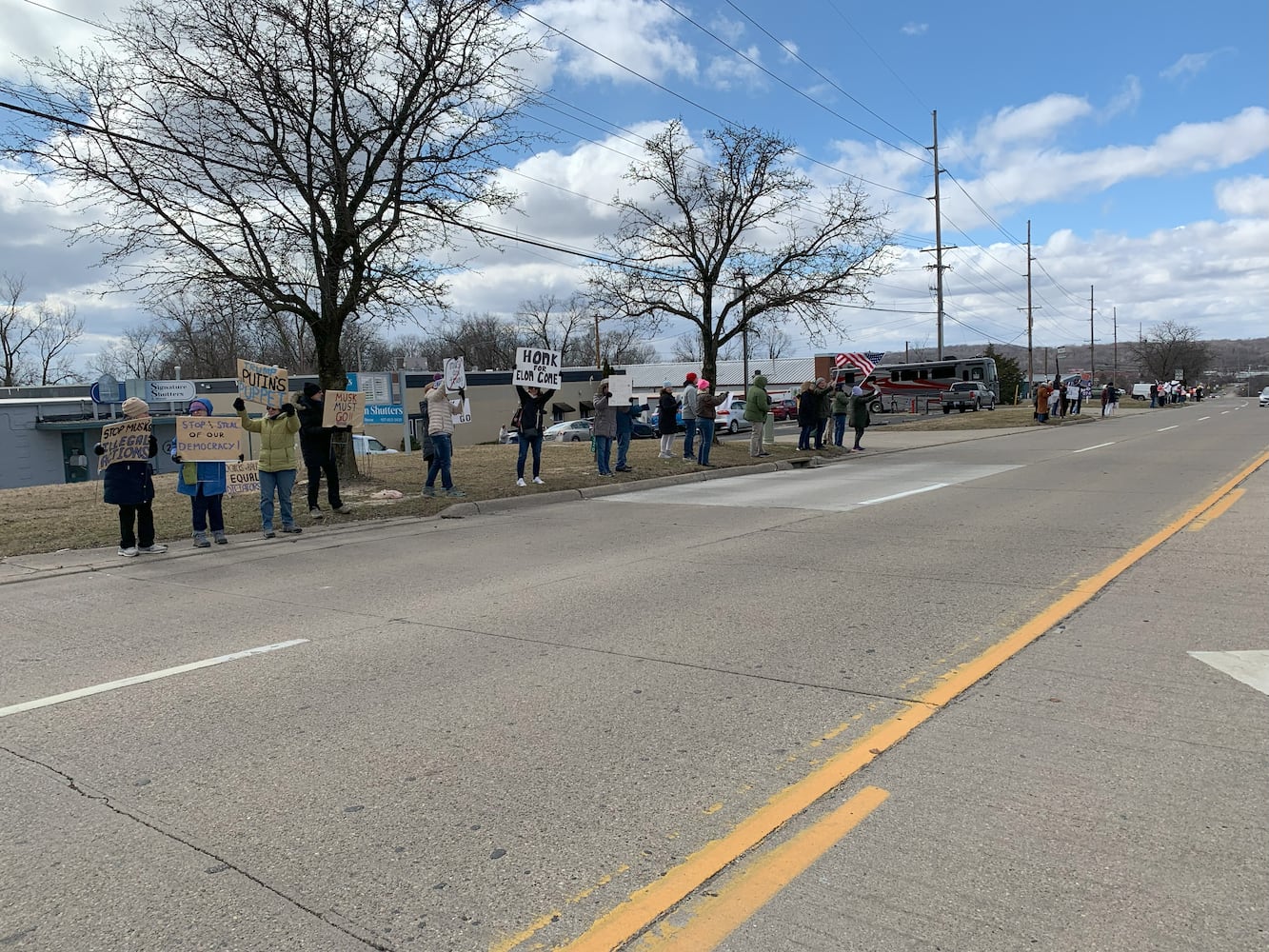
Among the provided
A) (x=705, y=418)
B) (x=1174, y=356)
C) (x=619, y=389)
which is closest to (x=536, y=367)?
(x=619, y=389)

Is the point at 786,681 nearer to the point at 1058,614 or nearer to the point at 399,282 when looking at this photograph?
the point at 1058,614

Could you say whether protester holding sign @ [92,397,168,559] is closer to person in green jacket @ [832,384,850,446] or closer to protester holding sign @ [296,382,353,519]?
protester holding sign @ [296,382,353,519]

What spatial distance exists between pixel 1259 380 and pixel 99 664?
19062cm

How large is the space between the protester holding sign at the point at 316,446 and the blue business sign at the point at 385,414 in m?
14.9

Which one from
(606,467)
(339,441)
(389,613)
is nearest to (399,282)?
(339,441)

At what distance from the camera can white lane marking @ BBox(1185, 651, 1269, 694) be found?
15.5 feet

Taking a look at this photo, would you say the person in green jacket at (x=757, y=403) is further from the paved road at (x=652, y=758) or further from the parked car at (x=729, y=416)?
the parked car at (x=729, y=416)

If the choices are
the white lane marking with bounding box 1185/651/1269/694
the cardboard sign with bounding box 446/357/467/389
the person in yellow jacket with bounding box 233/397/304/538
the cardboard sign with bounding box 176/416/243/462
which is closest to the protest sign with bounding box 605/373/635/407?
the cardboard sign with bounding box 446/357/467/389

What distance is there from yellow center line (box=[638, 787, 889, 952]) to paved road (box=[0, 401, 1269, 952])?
0.01 metres

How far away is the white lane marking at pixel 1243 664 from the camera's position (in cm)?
473

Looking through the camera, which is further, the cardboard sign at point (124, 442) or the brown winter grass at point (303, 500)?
the brown winter grass at point (303, 500)

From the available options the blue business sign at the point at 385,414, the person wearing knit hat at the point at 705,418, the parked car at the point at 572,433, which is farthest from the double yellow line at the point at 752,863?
the parked car at the point at 572,433

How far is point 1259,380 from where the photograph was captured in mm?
156000

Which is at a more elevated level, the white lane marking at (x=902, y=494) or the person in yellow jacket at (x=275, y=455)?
the person in yellow jacket at (x=275, y=455)
